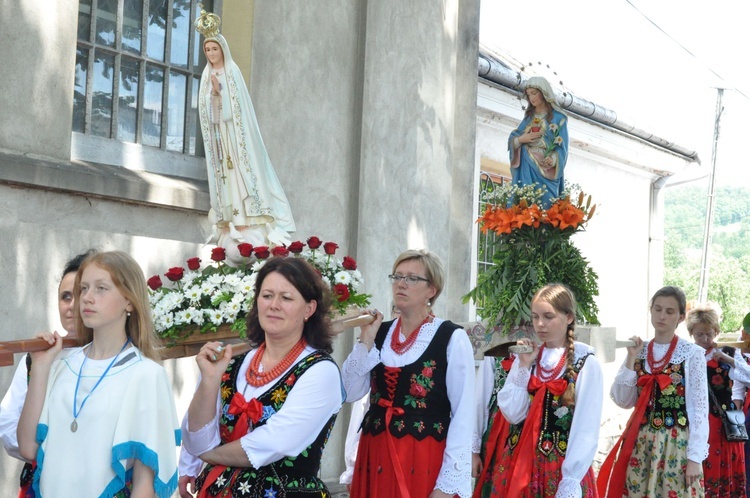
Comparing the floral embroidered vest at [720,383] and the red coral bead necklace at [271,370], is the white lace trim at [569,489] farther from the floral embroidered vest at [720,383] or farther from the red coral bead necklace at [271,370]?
the floral embroidered vest at [720,383]

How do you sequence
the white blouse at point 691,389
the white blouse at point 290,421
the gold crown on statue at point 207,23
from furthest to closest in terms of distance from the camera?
the white blouse at point 691,389 → the gold crown on statue at point 207,23 → the white blouse at point 290,421

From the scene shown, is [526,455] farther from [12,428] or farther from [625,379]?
[12,428]

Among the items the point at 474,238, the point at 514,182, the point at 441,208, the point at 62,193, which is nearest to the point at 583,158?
the point at 474,238

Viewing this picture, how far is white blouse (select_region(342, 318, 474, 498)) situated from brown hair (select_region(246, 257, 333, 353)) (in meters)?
1.01

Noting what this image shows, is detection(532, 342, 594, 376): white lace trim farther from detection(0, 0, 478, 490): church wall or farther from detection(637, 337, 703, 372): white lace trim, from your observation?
detection(0, 0, 478, 490): church wall

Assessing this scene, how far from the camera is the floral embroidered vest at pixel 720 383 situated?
8266 mm

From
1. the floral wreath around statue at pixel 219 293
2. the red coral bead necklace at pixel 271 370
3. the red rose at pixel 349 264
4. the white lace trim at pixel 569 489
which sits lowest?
the white lace trim at pixel 569 489

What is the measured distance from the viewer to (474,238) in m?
13.5

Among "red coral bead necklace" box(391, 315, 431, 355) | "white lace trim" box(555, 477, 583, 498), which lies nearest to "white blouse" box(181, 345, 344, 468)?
"red coral bead necklace" box(391, 315, 431, 355)

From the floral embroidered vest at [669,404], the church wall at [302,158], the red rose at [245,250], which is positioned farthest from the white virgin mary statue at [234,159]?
the floral embroidered vest at [669,404]

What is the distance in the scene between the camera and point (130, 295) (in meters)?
3.92

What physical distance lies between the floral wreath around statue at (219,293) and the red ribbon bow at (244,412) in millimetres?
986

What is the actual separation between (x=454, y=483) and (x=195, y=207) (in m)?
3.26

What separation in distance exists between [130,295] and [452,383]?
1.86 metres
